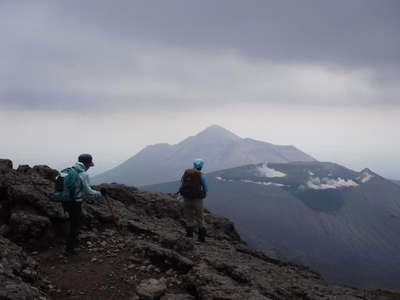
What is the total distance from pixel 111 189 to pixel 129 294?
1455 centimetres

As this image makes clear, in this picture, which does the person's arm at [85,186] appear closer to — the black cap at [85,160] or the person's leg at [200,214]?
the black cap at [85,160]

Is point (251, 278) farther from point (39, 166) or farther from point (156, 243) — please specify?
point (39, 166)

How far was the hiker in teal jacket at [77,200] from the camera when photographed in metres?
15.4

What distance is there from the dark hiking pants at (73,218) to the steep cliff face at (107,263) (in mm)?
579

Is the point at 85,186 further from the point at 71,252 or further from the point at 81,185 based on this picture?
the point at 71,252

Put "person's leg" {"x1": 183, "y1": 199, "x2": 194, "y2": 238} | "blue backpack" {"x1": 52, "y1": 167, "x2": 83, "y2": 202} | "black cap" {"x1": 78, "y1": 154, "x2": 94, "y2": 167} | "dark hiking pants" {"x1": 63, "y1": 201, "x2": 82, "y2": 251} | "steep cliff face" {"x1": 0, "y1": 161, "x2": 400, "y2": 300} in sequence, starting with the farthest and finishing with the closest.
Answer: "person's leg" {"x1": 183, "y1": 199, "x2": 194, "y2": 238} → "black cap" {"x1": 78, "y1": 154, "x2": 94, "y2": 167} → "dark hiking pants" {"x1": 63, "y1": 201, "x2": 82, "y2": 251} → "blue backpack" {"x1": 52, "y1": 167, "x2": 83, "y2": 202} → "steep cliff face" {"x1": 0, "y1": 161, "x2": 400, "y2": 300}

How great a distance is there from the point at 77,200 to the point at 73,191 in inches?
16.3

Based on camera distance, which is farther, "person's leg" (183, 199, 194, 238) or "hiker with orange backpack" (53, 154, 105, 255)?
"person's leg" (183, 199, 194, 238)

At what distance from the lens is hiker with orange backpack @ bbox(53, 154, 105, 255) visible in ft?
50.0

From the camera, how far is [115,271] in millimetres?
14555

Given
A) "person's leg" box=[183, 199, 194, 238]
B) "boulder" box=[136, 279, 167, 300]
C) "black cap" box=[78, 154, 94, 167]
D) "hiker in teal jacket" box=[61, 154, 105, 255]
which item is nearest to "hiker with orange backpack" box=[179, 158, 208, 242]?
"person's leg" box=[183, 199, 194, 238]

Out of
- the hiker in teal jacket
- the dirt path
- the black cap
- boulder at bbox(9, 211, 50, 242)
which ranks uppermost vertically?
the black cap

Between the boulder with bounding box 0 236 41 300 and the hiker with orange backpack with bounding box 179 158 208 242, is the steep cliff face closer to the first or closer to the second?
the boulder with bounding box 0 236 41 300

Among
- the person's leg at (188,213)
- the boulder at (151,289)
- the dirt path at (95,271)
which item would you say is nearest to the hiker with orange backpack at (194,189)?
the person's leg at (188,213)
